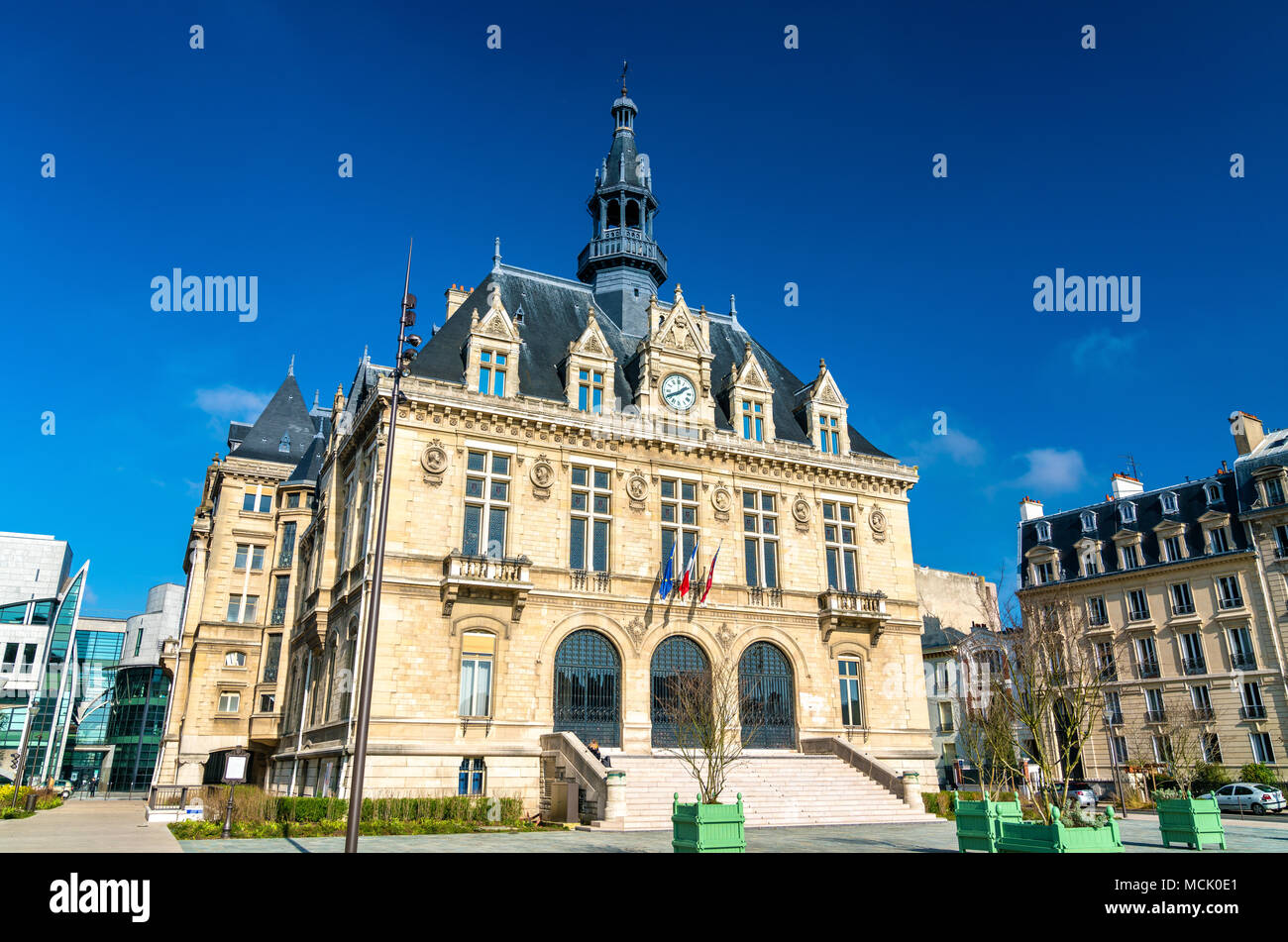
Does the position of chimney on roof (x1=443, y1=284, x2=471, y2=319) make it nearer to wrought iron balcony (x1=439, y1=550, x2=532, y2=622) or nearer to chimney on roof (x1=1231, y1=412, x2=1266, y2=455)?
wrought iron balcony (x1=439, y1=550, x2=532, y2=622)

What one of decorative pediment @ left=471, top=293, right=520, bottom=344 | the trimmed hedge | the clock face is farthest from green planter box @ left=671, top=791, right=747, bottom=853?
the clock face

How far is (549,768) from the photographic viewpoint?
92.8 ft

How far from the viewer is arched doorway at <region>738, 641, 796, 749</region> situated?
33.4 metres

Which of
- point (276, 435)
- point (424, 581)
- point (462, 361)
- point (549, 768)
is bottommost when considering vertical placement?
point (549, 768)

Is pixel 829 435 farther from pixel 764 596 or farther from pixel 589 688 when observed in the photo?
pixel 589 688

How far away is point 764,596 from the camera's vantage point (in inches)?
1375

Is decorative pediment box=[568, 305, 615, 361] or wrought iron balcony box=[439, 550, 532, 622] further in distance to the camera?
decorative pediment box=[568, 305, 615, 361]

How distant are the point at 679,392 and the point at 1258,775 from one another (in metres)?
34.7

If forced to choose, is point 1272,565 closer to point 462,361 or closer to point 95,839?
point 462,361

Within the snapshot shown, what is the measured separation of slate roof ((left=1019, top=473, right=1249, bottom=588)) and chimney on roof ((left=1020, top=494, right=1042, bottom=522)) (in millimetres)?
1034

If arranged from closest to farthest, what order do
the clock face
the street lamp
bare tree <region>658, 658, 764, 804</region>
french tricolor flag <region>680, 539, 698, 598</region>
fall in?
the street lamp < bare tree <region>658, 658, 764, 804</region> < french tricolor flag <region>680, 539, 698, 598</region> < the clock face
